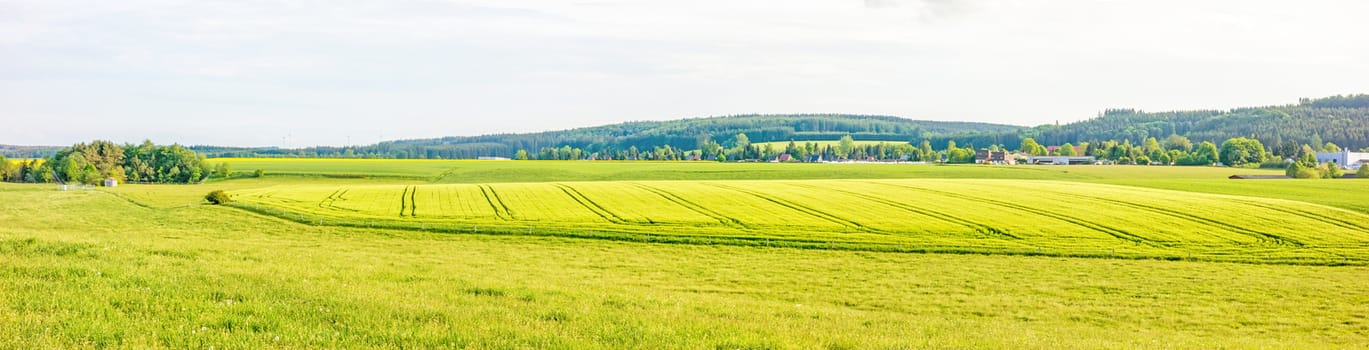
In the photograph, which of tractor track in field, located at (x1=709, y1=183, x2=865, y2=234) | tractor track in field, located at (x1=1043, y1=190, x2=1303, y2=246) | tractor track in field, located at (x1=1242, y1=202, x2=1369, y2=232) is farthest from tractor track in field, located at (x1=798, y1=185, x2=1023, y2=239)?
tractor track in field, located at (x1=1242, y1=202, x2=1369, y2=232)

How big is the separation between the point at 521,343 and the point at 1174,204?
60.2 m

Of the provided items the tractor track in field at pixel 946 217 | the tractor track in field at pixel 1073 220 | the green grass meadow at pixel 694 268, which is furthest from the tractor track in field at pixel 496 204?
the tractor track in field at pixel 1073 220

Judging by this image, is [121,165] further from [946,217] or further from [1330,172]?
[1330,172]

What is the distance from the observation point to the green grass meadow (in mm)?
11125

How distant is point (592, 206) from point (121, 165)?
349ft

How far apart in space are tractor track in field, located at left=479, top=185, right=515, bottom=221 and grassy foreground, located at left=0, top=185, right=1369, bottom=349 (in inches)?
444

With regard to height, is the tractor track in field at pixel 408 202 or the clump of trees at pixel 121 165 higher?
the clump of trees at pixel 121 165

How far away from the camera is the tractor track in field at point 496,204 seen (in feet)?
176

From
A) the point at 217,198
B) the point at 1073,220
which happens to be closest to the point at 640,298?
the point at 1073,220

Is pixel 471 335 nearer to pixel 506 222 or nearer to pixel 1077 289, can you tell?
pixel 1077 289

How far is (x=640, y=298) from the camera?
1631cm

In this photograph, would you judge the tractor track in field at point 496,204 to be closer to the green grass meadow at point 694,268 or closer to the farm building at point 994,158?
the green grass meadow at point 694,268

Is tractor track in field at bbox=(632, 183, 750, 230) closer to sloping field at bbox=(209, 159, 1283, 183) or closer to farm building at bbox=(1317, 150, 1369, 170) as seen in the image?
sloping field at bbox=(209, 159, 1283, 183)

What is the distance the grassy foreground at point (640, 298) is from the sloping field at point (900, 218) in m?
3.97
